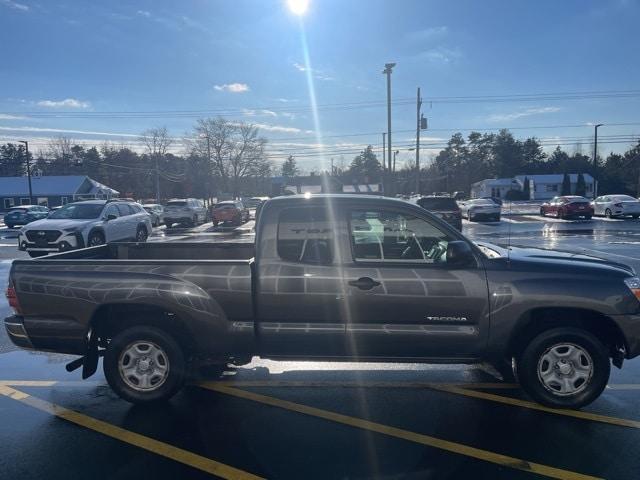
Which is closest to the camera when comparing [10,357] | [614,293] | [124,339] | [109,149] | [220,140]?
[614,293]

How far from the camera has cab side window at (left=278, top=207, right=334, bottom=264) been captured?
13.9ft

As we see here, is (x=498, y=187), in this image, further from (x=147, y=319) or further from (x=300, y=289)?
(x=147, y=319)

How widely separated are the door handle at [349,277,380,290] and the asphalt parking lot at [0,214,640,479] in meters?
1.12

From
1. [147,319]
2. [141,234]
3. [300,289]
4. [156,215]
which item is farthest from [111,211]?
[156,215]

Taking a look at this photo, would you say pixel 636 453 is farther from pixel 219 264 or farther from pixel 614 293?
pixel 219 264

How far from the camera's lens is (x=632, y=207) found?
29.0 meters

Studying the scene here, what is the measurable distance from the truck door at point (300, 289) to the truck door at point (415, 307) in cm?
14

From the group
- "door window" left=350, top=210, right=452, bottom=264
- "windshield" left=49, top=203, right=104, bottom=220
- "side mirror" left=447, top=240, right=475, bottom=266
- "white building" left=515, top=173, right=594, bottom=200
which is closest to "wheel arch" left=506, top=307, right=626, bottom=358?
"side mirror" left=447, top=240, right=475, bottom=266

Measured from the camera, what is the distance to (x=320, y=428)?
3957mm

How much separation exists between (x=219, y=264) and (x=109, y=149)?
10786cm

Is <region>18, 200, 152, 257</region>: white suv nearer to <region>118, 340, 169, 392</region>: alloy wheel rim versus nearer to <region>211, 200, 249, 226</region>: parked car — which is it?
<region>118, 340, 169, 392</region>: alloy wheel rim

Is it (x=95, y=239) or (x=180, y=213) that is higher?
(x=180, y=213)

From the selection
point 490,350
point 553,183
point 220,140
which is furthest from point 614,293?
point 553,183

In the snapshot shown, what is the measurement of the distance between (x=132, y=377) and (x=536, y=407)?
363cm
